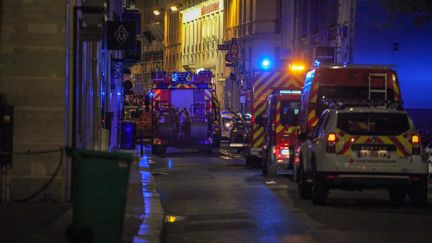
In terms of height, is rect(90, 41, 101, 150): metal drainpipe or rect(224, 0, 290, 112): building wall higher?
rect(224, 0, 290, 112): building wall

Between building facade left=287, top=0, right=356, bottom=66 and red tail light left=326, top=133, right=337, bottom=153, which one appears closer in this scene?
red tail light left=326, top=133, right=337, bottom=153

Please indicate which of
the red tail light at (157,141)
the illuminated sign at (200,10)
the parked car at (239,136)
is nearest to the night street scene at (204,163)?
the parked car at (239,136)

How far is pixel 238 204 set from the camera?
15.9m

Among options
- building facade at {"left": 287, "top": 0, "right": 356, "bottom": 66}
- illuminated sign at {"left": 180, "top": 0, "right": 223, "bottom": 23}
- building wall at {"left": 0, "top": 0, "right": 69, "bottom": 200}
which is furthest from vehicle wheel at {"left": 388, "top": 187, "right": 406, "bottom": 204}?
illuminated sign at {"left": 180, "top": 0, "right": 223, "bottom": 23}

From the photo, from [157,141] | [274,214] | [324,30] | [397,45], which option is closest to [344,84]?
[274,214]

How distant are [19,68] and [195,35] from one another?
62355 mm

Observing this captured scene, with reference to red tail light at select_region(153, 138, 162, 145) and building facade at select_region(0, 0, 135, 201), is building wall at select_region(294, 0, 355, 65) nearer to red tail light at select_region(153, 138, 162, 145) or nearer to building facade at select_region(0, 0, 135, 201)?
red tail light at select_region(153, 138, 162, 145)

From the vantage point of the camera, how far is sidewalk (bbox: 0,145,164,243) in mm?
10281

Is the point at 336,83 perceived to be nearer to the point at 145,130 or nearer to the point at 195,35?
the point at 145,130

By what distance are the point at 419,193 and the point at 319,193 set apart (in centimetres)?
170

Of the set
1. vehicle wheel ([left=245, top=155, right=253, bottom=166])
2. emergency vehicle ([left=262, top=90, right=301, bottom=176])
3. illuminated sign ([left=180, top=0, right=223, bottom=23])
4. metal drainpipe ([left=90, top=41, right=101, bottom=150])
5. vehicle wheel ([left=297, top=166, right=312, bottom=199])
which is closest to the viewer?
vehicle wheel ([left=297, top=166, right=312, bottom=199])

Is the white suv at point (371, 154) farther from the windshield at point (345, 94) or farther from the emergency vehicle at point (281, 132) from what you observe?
the emergency vehicle at point (281, 132)

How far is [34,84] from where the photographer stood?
45.3 ft

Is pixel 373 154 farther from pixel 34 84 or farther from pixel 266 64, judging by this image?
pixel 266 64
